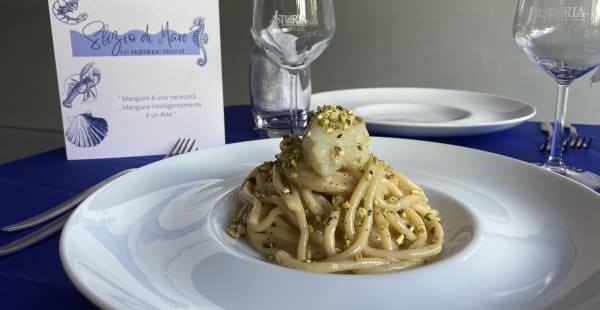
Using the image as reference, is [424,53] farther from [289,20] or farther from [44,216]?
[44,216]

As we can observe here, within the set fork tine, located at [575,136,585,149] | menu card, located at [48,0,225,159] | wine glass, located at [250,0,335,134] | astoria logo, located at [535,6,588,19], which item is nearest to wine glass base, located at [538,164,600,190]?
fork tine, located at [575,136,585,149]

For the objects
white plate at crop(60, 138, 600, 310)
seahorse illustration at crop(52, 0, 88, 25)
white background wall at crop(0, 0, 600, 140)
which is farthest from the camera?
white background wall at crop(0, 0, 600, 140)

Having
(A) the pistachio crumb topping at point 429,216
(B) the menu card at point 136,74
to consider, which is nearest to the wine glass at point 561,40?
(A) the pistachio crumb topping at point 429,216

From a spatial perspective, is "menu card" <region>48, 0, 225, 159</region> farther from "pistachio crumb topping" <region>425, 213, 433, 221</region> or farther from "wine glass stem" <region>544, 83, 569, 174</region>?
"wine glass stem" <region>544, 83, 569, 174</region>

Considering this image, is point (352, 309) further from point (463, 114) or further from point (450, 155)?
point (463, 114)

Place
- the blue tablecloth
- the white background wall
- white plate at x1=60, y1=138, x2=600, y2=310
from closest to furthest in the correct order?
white plate at x1=60, y1=138, x2=600, y2=310 → the blue tablecloth → the white background wall

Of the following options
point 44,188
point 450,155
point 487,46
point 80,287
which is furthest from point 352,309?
point 487,46
